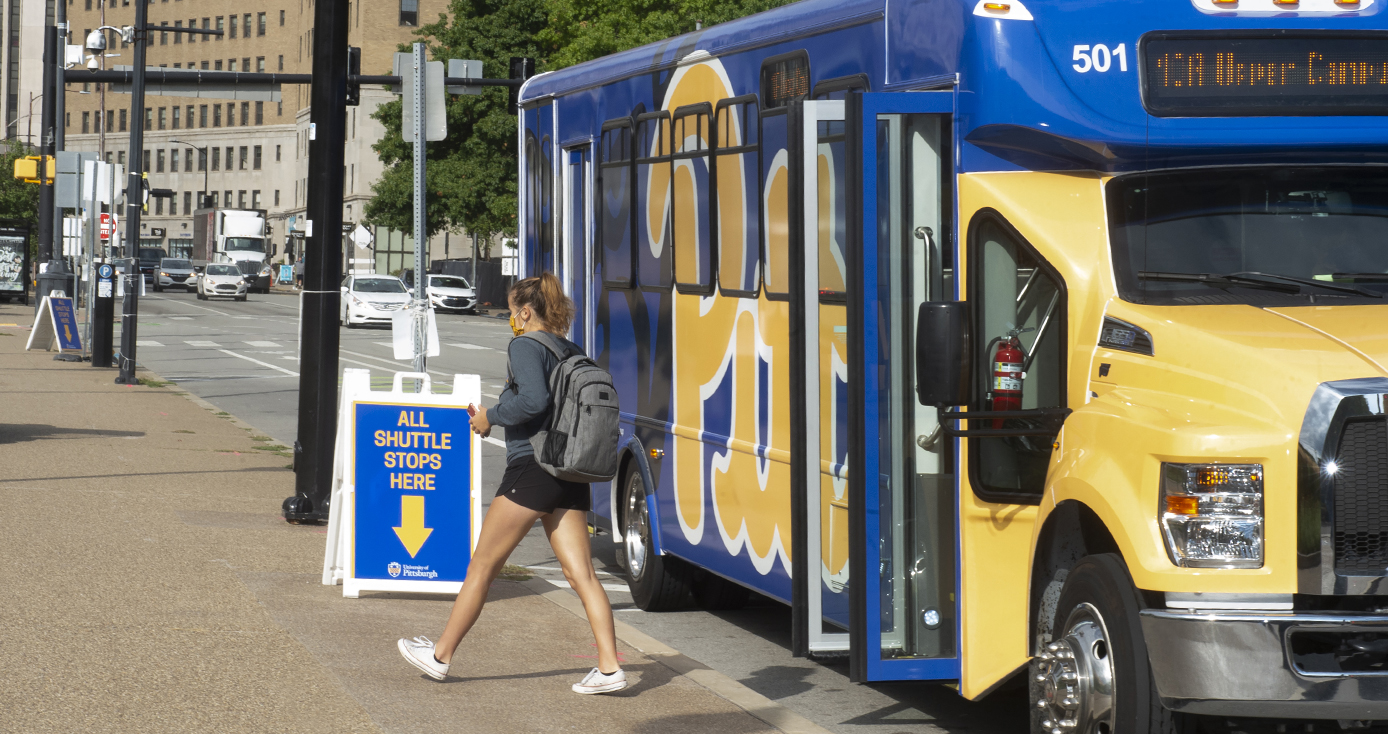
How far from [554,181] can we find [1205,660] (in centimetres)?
642

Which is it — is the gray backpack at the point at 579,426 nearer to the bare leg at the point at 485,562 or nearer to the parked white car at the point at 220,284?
the bare leg at the point at 485,562

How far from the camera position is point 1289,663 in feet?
15.3

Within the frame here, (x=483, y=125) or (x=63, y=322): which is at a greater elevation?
(x=483, y=125)

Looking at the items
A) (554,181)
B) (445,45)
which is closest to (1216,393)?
(554,181)

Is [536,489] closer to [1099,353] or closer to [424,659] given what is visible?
[424,659]

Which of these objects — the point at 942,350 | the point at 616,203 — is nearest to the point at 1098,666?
the point at 942,350

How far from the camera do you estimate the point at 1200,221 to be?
17.9ft

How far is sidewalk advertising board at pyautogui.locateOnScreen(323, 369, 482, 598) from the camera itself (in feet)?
29.6

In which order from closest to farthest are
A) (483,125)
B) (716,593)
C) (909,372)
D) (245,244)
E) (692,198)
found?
(909,372), (692,198), (716,593), (483,125), (245,244)

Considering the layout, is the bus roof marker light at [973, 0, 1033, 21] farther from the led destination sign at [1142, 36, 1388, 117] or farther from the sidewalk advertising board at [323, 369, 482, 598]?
the sidewalk advertising board at [323, 369, 482, 598]

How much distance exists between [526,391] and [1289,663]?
3.10 m

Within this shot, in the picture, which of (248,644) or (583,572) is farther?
(248,644)

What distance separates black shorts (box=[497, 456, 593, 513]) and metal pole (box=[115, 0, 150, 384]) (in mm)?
18539

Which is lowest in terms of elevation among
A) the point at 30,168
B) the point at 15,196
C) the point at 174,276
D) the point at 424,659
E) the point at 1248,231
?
the point at 424,659
